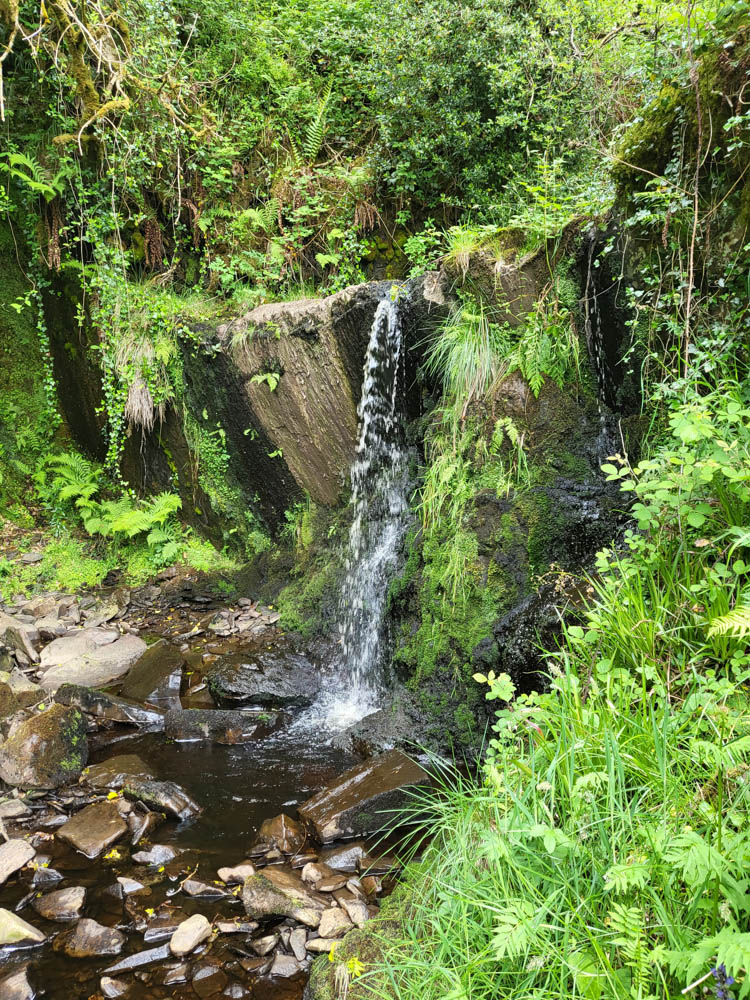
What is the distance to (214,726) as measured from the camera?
5.03 metres

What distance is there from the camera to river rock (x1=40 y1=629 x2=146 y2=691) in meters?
5.65

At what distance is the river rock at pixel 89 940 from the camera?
292 centimetres

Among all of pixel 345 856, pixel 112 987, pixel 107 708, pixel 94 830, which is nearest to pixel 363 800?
pixel 345 856

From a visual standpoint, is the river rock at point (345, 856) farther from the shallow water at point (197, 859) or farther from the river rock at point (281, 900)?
the shallow water at point (197, 859)

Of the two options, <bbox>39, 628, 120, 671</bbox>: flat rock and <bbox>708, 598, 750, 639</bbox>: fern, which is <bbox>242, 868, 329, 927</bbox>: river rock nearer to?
<bbox>708, 598, 750, 639</bbox>: fern

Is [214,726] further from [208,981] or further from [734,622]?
[734,622]

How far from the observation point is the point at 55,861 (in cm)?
354

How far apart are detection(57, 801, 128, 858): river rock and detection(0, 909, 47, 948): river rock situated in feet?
1.95

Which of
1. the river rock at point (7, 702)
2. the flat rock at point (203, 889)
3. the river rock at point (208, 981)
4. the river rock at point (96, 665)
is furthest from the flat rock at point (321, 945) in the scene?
the river rock at point (96, 665)

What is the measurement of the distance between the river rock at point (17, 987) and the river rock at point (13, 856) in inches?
30.2

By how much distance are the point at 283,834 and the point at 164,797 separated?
910 mm

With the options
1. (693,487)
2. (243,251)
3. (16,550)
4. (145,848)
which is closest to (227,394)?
(243,251)

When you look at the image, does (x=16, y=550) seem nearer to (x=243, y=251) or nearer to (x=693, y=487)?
(x=243, y=251)

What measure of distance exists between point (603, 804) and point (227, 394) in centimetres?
606
